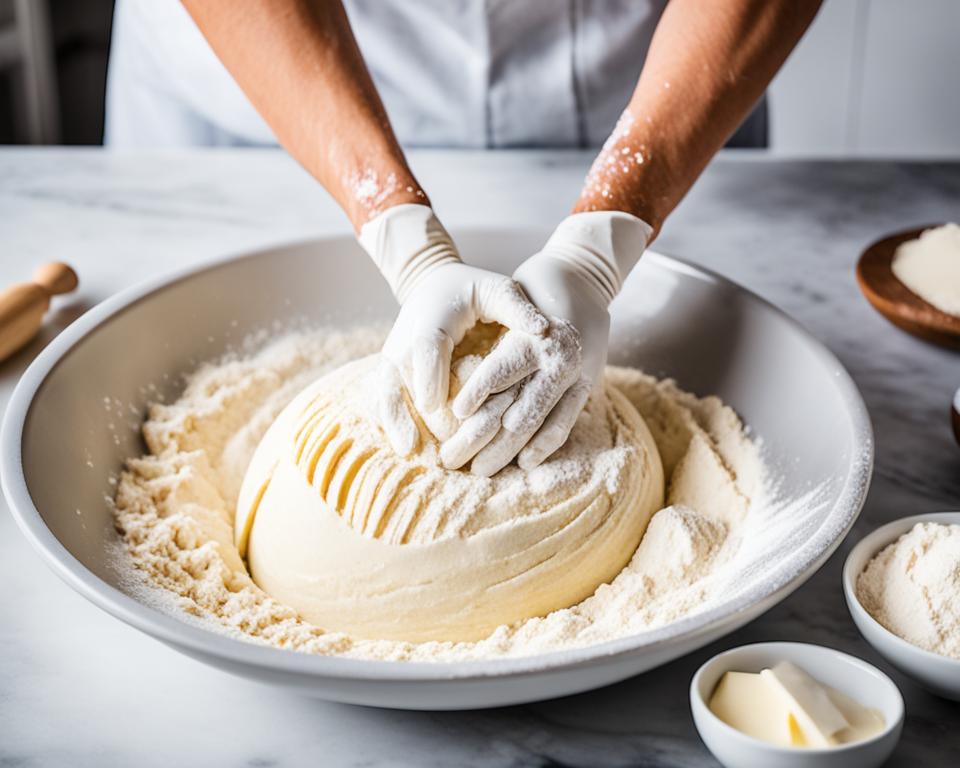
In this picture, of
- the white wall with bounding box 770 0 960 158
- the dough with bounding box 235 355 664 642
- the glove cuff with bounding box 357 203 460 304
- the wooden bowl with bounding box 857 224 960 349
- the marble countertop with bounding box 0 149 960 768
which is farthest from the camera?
the white wall with bounding box 770 0 960 158

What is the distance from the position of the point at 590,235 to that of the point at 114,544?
2.00 feet

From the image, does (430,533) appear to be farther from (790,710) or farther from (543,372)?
(790,710)

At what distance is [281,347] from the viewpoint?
4.78 feet

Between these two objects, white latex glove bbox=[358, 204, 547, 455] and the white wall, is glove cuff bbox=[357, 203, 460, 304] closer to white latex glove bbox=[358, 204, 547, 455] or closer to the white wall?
white latex glove bbox=[358, 204, 547, 455]

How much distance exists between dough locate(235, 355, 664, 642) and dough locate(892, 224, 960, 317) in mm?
615

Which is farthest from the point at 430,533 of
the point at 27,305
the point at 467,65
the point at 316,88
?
the point at 467,65

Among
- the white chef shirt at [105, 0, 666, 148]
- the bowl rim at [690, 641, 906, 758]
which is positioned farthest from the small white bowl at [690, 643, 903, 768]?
the white chef shirt at [105, 0, 666, 148]

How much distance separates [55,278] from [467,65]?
0.82m

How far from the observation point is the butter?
2.58 ft

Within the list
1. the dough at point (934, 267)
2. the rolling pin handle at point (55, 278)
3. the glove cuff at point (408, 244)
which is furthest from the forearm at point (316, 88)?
the dough at point (934, 267)

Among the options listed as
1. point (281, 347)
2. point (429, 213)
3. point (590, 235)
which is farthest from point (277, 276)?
point (590, 235)

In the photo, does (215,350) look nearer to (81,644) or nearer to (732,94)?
(81,644)

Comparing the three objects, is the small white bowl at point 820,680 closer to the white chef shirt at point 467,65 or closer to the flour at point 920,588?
the flour at point 920,588

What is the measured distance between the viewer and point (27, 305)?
150cm
